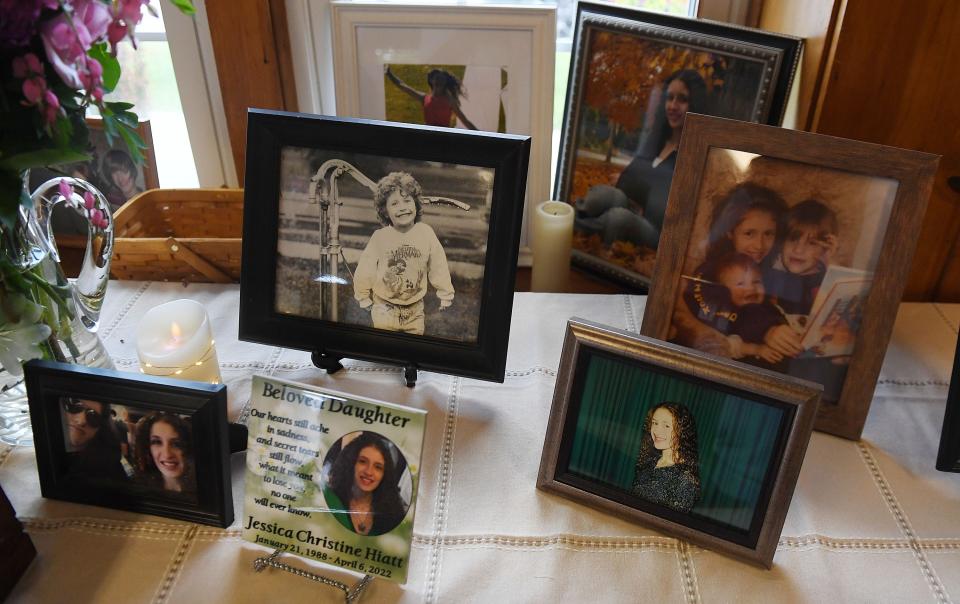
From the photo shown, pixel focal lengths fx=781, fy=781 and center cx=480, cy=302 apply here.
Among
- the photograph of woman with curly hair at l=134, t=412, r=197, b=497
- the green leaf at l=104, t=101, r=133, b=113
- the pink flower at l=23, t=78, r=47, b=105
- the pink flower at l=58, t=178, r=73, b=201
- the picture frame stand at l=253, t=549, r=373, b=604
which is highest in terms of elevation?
the pink flower at l=23, t=78, r=47, b=105

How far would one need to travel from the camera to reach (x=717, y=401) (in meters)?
0.75

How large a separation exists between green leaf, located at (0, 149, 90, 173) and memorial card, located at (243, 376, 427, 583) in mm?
256

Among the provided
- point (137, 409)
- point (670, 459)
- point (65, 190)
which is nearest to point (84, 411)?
point (137, 409)

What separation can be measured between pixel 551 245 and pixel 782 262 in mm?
378

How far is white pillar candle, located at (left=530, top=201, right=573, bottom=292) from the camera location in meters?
1.14

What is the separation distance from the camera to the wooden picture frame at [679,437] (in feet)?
2.41

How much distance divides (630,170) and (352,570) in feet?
2.26

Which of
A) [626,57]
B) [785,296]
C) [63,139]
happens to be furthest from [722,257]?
[63,139]

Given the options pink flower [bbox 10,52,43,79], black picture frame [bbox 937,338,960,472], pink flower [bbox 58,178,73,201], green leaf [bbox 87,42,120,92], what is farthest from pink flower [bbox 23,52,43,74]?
black picture frame [bbox 937,338,960,472]

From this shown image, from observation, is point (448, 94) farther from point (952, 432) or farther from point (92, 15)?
point (952, 432)

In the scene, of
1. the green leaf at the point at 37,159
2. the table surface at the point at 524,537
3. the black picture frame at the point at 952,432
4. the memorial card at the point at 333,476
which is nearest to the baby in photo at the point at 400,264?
the table surface at the point at 524,537

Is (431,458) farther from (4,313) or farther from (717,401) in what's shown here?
(4,313)

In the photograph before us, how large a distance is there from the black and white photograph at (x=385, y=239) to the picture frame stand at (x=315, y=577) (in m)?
0.29

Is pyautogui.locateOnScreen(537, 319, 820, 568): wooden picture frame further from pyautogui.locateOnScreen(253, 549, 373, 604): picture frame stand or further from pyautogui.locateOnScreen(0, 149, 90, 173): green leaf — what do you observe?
pyautogui.locateOnScreen(0, 149, 90, 173): green leaf
